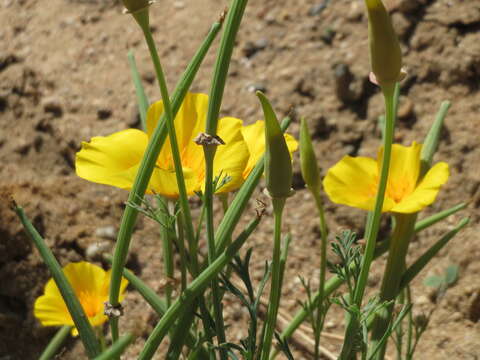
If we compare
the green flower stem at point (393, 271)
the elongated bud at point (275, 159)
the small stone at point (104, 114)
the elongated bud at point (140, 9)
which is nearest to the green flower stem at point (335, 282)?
the green flower stem at point (393, 271)

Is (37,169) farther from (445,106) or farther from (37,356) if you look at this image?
(445,106)

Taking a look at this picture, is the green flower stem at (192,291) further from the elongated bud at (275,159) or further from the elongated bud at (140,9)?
the elongated bud at (140,9)

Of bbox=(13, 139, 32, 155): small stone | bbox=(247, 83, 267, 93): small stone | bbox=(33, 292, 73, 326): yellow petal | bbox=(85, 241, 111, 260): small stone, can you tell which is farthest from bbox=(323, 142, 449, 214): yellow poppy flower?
bbox=(13, 139, 32, 155): small stone

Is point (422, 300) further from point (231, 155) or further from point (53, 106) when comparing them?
point (53, 106)

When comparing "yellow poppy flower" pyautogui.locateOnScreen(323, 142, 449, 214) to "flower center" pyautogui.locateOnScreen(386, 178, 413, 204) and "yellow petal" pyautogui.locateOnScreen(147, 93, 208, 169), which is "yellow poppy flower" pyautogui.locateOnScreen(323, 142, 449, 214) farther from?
"yellow petal" pyautogui.locateOnScreen(147, 93, 208, 169)

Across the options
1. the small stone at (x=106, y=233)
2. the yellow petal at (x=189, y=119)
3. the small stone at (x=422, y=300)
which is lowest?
the small stone at (x=422, y=300)

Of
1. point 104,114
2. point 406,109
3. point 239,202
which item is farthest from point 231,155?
point 104,114
